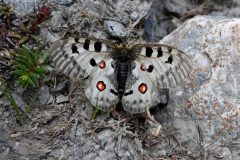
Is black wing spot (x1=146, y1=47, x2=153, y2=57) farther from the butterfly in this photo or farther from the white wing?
the white wing

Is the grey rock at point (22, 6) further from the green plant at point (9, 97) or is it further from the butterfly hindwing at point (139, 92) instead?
the butterfly hindwing at point (139, 92)

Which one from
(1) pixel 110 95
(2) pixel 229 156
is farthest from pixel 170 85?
(2) pixel 229 156

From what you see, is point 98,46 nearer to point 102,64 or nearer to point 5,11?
point 102,64

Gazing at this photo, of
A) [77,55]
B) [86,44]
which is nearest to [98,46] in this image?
[86,44]

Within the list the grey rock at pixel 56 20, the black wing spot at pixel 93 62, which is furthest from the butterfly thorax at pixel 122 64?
the grey rock at pixel 56 20

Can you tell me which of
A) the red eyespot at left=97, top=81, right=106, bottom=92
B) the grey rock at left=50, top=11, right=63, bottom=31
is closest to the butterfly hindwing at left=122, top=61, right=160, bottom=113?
the red eyespot at left=97, top=81, right=106, bottom=92

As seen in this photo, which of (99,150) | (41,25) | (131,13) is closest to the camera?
(99,150)

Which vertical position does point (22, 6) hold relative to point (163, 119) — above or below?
above

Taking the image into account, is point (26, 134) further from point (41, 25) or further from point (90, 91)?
point (41, 25)
